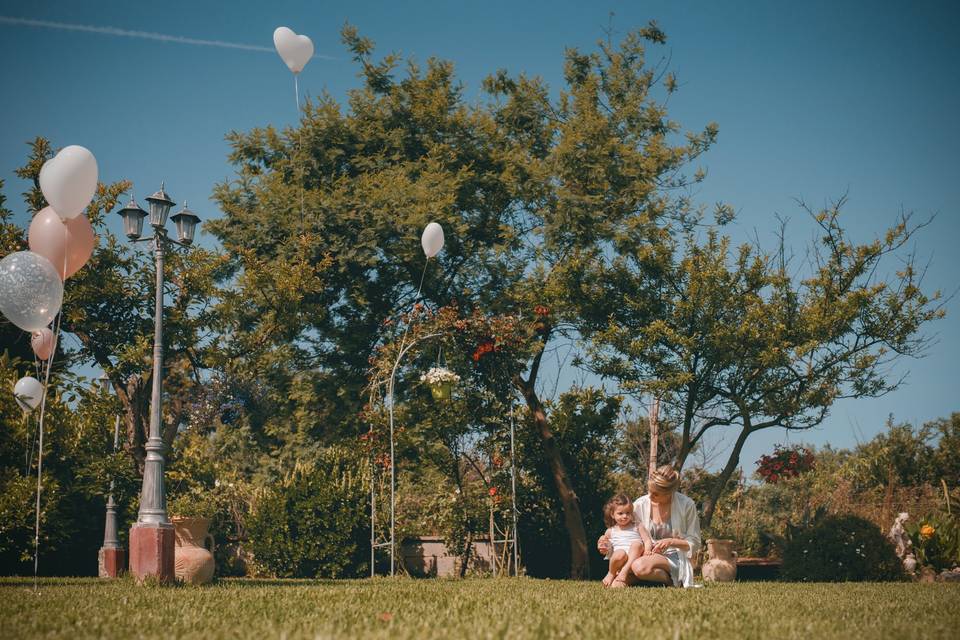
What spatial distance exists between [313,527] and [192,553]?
357cm

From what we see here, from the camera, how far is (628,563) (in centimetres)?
836

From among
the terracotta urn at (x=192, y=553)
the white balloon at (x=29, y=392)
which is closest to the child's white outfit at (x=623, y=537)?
the terracotta urn at (x=192, y=553)

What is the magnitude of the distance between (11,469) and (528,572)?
872cm

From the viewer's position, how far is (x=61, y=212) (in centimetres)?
782

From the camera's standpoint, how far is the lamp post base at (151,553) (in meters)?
8.59

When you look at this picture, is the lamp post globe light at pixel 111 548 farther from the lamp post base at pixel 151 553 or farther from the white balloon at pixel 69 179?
the white balloon at pixel 69 179

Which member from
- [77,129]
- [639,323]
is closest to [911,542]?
[639,323]

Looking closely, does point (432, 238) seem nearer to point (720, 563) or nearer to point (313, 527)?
point (313, 527)

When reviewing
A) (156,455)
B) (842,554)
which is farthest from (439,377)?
(842,554)

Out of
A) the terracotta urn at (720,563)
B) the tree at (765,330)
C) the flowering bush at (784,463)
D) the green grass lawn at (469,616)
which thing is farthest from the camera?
the flowering bush at (784,463)

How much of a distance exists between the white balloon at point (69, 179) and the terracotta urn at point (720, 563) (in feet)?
34.6

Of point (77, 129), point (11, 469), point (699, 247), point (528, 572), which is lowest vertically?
point (528, 572)

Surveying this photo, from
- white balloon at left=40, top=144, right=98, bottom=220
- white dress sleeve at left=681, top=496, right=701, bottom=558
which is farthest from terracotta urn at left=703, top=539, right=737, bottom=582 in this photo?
white balloon at left=40, top=144, right=98, bottom=220

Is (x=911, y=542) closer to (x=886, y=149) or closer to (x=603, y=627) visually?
(x=886, y=149)
